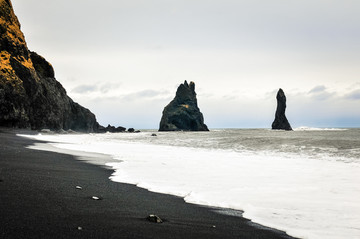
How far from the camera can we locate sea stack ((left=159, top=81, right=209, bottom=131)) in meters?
135

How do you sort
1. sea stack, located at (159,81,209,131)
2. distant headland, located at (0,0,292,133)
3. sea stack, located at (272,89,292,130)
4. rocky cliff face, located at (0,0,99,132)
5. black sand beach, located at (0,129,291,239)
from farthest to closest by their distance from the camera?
sea stack, located at (272,89,292,130), sea stack, located at (159,81,209,131), distant headland, located at (0,0,292,133), rocky cliff face, located at (0,0,99,132), black sand beach, located at (0,129,291,239)

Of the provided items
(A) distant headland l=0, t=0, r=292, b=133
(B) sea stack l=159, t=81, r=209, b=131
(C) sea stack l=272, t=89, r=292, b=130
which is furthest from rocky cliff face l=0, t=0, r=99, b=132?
(C) sea stack l=272, t=89, r=292, b=130

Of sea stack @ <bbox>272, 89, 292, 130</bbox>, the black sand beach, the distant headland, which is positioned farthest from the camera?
sea stack @ <bbox>272, 89, 292, 130</bbox>

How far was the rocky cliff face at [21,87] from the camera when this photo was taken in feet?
121

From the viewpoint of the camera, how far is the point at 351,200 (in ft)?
18.9

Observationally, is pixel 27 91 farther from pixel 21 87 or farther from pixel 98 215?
pixel 98 215

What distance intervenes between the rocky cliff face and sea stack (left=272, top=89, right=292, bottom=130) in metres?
110

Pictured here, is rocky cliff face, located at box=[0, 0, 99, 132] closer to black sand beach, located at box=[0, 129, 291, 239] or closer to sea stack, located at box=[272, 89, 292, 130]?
black sand beach, located at box=[0, 129, 291, 239]

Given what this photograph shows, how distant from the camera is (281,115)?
461 ft

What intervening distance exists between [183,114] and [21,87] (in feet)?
324

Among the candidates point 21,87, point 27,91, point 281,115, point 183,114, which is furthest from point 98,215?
point 281,115

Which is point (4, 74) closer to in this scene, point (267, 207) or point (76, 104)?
point (267, 207)

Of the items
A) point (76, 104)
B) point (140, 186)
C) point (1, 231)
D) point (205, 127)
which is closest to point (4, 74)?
point (140, 186)

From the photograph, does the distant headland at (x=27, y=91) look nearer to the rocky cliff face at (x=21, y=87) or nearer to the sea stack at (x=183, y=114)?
the rocky cliff face at (x=21, y=87)
